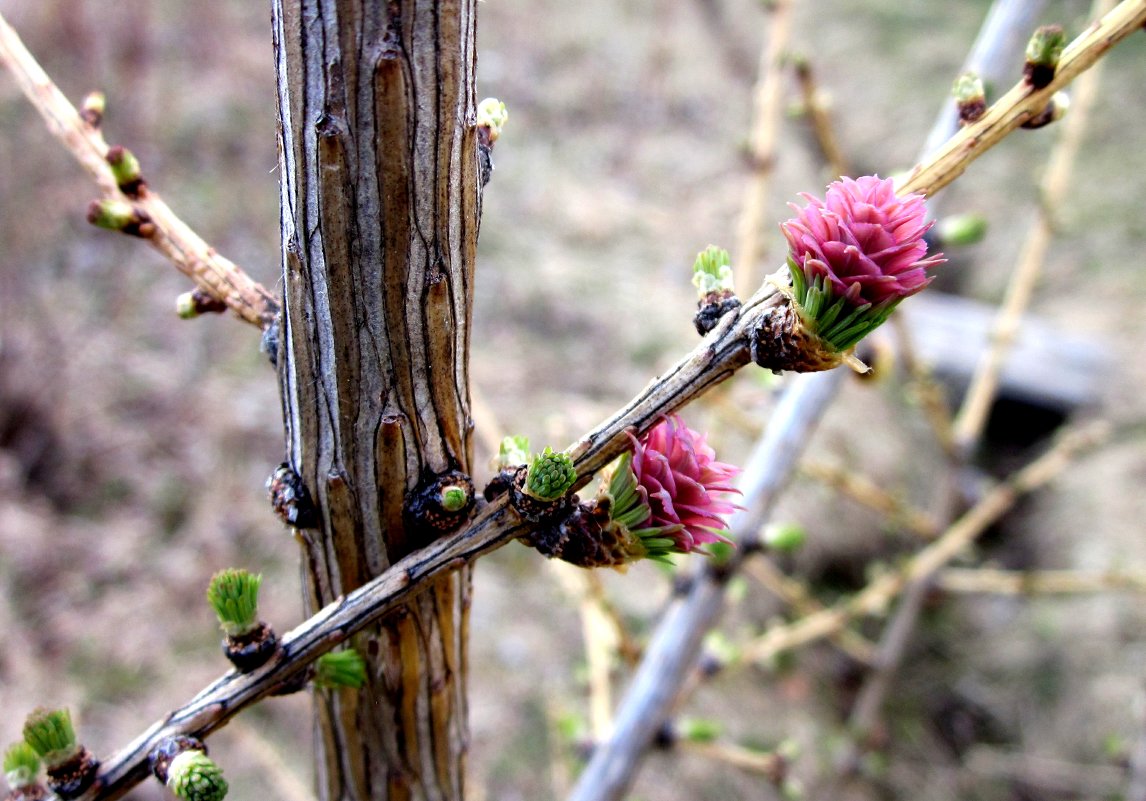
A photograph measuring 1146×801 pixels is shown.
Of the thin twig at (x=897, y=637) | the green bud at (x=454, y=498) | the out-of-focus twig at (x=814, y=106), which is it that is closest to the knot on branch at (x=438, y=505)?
the green bud at (x=454, y=498)

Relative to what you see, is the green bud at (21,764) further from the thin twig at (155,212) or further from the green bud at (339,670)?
the thin twig at (155,212)

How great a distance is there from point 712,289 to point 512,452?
0.15 meters

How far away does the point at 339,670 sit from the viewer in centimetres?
47

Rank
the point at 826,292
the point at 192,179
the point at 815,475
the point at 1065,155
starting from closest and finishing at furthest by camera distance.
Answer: the point at 826,292, the point at 815,475, the point at 1065,155, the point at 192,179

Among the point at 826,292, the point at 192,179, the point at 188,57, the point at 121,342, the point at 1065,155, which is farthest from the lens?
the point at 188,57

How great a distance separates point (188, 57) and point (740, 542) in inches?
176

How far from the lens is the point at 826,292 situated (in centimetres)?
37

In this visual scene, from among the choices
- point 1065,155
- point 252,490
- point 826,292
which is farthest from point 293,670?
point 252,490

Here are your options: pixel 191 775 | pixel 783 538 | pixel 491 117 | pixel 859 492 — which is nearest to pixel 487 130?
pixel 491 117

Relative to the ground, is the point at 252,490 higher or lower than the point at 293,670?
higher

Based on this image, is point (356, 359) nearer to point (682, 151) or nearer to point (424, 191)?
point (424, 191)

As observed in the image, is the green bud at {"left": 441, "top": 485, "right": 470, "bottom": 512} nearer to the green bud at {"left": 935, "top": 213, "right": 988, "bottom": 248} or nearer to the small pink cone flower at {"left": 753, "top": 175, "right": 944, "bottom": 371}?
the small pink cone flower at {"left": 753, "top": 175, "right": 944, "bottom": 371}

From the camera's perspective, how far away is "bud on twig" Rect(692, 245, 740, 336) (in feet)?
1.44

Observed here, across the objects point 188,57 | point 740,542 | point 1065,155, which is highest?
point 188,57
